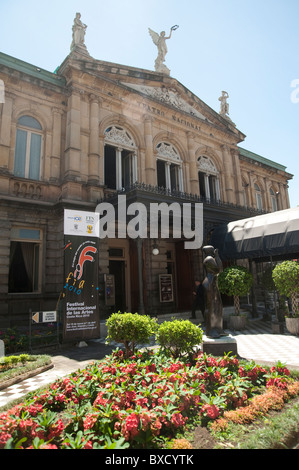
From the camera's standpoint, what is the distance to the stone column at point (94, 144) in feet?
44.8

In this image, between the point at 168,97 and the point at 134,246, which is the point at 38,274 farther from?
the point at 168,97

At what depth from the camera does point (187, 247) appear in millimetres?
15781

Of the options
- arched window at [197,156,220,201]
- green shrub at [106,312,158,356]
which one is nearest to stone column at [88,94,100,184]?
arched window at [197,156,220,201]

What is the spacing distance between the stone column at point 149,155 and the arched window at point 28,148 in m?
5.43

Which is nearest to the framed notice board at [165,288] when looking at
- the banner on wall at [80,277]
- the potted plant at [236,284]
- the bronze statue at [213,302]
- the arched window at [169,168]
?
the potted plant at [236,284]

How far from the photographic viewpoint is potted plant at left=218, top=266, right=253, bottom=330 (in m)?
11.3

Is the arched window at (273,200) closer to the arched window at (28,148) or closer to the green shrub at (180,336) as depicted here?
the arched window at (28,148)

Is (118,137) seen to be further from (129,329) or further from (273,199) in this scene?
(273,199)

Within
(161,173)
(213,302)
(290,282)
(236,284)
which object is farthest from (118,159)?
(213,302)

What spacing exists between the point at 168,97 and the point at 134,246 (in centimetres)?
974

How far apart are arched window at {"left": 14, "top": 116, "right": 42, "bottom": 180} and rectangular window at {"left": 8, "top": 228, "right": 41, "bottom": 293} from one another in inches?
106

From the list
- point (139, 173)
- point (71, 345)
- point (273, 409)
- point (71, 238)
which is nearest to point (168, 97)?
point (139, 173)
